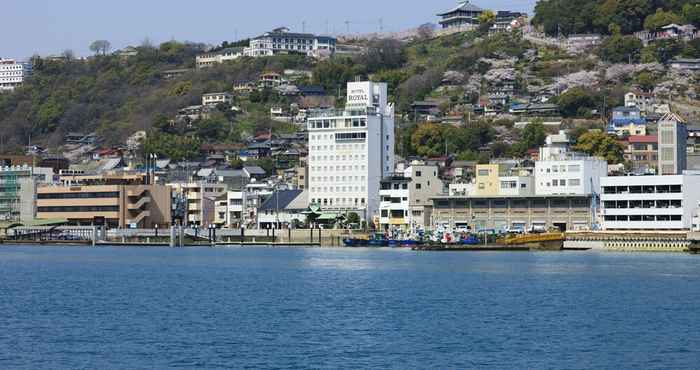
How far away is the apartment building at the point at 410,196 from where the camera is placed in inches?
4656

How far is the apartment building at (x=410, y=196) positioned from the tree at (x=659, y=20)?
7350 centimetres

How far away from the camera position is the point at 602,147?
13325cm

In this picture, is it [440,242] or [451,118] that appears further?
[451,118]

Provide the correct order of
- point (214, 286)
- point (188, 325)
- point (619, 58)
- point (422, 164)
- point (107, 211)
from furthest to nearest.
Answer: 1. point (619, 58)
2. point (107, 211)
3. point (422, 164)
4. point (214, 286)
5. point (188, 325)

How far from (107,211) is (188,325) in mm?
84684

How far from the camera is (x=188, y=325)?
46875 mm

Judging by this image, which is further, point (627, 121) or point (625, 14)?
point (625, 14)

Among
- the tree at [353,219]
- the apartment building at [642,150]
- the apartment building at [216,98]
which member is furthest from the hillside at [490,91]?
the tree at [353,219]

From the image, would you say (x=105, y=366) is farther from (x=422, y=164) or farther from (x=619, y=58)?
(x=619, y=58)

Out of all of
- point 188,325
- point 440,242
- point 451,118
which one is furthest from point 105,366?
point 451,118

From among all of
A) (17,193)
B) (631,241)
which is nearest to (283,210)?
(17,193)

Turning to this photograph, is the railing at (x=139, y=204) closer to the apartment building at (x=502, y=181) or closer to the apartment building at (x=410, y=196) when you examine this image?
the apartment building at (x=410, y=196)

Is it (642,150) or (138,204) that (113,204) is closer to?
(138,204)

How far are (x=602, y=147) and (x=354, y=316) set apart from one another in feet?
286
